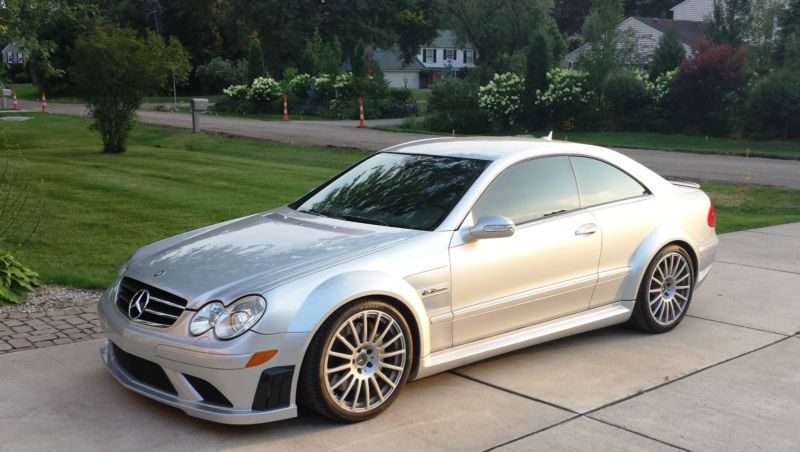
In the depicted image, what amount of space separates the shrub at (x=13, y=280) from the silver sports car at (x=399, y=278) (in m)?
2.12

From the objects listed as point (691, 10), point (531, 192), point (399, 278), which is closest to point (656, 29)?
point (691, 10)

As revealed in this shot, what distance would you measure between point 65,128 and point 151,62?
37.9 feet

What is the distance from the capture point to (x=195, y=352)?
432 centimetres

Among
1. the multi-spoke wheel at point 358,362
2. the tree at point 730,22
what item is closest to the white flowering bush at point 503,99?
the tree at point 730,22

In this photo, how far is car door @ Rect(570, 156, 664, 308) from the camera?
5977mm

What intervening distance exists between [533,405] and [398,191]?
168 cm

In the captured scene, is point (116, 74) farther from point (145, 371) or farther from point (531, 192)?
Answer: point (145, 371)

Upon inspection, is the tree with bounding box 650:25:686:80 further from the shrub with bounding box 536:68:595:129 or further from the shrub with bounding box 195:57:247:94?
the shrub with bounding box 195:57:247:94

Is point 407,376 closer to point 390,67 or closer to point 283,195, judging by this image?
point 283,195

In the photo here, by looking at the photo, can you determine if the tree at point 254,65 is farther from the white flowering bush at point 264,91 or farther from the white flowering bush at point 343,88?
the white flowering bush at point 343,88

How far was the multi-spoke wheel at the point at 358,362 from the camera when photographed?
4.46 m

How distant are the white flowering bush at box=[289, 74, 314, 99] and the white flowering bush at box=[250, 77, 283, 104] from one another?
0.86 metres

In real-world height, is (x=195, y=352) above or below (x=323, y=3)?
below

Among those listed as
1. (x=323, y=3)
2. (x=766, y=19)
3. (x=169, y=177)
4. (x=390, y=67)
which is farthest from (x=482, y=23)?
(x=390, y=67)
